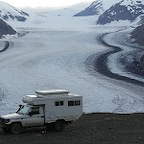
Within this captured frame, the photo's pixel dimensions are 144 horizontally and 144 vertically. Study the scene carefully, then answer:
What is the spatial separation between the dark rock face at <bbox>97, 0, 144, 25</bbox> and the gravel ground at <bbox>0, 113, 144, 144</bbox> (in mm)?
92073

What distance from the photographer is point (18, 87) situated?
27406mm

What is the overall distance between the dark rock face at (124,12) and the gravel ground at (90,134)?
92.1 metres

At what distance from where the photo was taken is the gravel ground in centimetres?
1122

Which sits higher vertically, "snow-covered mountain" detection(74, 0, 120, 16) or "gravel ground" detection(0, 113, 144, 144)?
"gravel ground" detection(0, 113, 144, 144)

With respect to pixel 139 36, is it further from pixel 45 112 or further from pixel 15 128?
pixel 15 128

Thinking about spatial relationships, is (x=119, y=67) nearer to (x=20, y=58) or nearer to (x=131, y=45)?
(x=20, y=58)

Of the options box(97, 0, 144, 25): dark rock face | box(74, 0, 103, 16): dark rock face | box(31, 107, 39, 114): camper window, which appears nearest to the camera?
box(31, 107, 39, 114): camper window

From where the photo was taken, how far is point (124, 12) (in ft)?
368

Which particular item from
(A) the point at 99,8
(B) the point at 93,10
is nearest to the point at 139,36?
(A) the point at 99,8

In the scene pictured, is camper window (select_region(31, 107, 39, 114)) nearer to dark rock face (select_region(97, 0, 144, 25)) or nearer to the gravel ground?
the gravel ground

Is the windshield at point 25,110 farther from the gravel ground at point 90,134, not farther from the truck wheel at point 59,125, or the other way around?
the truck wheel at point 59,125

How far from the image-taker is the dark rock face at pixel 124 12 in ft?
355

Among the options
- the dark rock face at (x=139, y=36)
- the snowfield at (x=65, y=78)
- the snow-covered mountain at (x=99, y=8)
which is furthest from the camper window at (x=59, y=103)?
the snow-covered mountain at (x=99, y=8)

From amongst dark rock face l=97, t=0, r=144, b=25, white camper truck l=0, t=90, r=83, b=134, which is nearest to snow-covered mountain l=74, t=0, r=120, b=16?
dark rock face l=97, t=0, r=144, b=25
